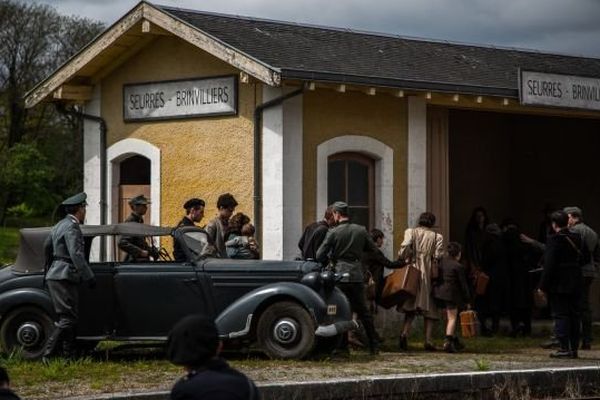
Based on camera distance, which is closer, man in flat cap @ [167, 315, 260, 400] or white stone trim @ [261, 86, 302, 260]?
man in flat cap @ [167, 315, 260, 400]

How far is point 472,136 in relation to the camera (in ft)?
80.4

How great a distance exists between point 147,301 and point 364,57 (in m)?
6.45

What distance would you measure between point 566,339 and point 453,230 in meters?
8.15

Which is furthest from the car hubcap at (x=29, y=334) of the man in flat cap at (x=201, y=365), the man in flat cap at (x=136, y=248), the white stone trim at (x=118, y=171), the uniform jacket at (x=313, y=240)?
the man in flat cap at (x=201, y=365)

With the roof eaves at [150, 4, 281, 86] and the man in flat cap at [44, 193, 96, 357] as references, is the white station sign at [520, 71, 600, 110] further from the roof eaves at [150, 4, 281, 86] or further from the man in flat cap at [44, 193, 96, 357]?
the man in flat cap at [44, 193, 96, 357]

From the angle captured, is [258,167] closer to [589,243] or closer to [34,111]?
[589,243]

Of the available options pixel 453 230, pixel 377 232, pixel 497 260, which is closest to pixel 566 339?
pixel 377 232

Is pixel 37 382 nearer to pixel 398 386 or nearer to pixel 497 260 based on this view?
pixel 398 386

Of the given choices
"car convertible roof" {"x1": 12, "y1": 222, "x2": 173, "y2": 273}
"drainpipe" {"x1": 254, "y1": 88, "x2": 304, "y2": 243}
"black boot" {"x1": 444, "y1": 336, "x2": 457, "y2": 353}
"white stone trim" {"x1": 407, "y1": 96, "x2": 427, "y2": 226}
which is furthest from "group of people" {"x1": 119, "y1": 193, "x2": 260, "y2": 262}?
"white stone trim" {"x1": 407, "y1": 96, "x2": 427, "y2": 226}

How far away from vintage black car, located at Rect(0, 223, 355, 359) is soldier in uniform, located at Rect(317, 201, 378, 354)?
48cm

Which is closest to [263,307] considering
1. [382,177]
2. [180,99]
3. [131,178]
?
[382,177]

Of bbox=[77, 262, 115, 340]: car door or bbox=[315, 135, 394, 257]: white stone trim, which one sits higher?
bbox=[315, 135, 394, 257]: white stone trim

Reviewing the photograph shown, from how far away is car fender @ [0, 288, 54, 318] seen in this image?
1498 cm

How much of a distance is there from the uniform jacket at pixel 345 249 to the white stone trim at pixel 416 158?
4047 millimetres
